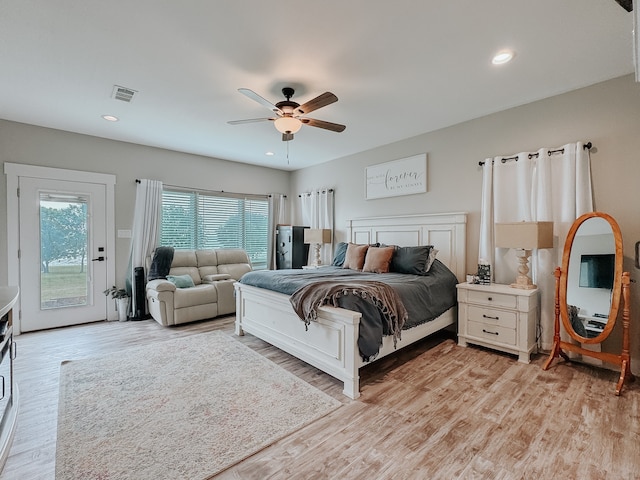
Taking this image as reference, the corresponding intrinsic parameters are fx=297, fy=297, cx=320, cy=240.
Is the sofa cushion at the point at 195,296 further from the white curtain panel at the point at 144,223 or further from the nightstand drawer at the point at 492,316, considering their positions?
the nightstand drawer at the point at 492,316

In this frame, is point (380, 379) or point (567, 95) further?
point (567, 95)

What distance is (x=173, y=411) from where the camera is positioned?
212 cm

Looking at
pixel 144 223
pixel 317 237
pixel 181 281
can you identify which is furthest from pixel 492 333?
pixel 144 223

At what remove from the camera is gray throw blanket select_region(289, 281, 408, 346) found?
2482mm

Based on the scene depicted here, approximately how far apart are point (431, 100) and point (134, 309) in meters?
4.87

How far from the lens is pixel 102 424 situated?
1978 mm

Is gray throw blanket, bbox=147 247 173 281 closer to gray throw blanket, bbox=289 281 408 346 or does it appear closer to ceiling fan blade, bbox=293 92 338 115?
gray throw blanket, bbox=289 281 408 346

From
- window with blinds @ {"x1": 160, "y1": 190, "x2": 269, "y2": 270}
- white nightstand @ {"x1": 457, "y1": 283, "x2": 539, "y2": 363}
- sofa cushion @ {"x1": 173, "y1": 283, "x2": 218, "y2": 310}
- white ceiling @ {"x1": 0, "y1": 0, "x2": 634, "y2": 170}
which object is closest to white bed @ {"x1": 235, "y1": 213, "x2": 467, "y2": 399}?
white nightstand @ {"x1": 457, "y1": 283, "x2": 539, "y2": 363}

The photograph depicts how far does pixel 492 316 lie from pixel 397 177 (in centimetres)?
232

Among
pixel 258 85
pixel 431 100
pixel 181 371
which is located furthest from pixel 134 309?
pixel 431 100

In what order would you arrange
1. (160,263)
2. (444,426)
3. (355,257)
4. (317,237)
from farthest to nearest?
(317,237), (160,263), (355,257), (444,426)

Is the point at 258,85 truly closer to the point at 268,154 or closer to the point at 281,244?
the point at 268,154

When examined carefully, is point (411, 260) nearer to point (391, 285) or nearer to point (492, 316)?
point (391, 285)

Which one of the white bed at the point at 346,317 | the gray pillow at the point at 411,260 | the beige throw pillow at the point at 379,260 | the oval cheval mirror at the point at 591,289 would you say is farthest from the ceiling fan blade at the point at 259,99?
the oval cheval mirror at the point at 591,289
